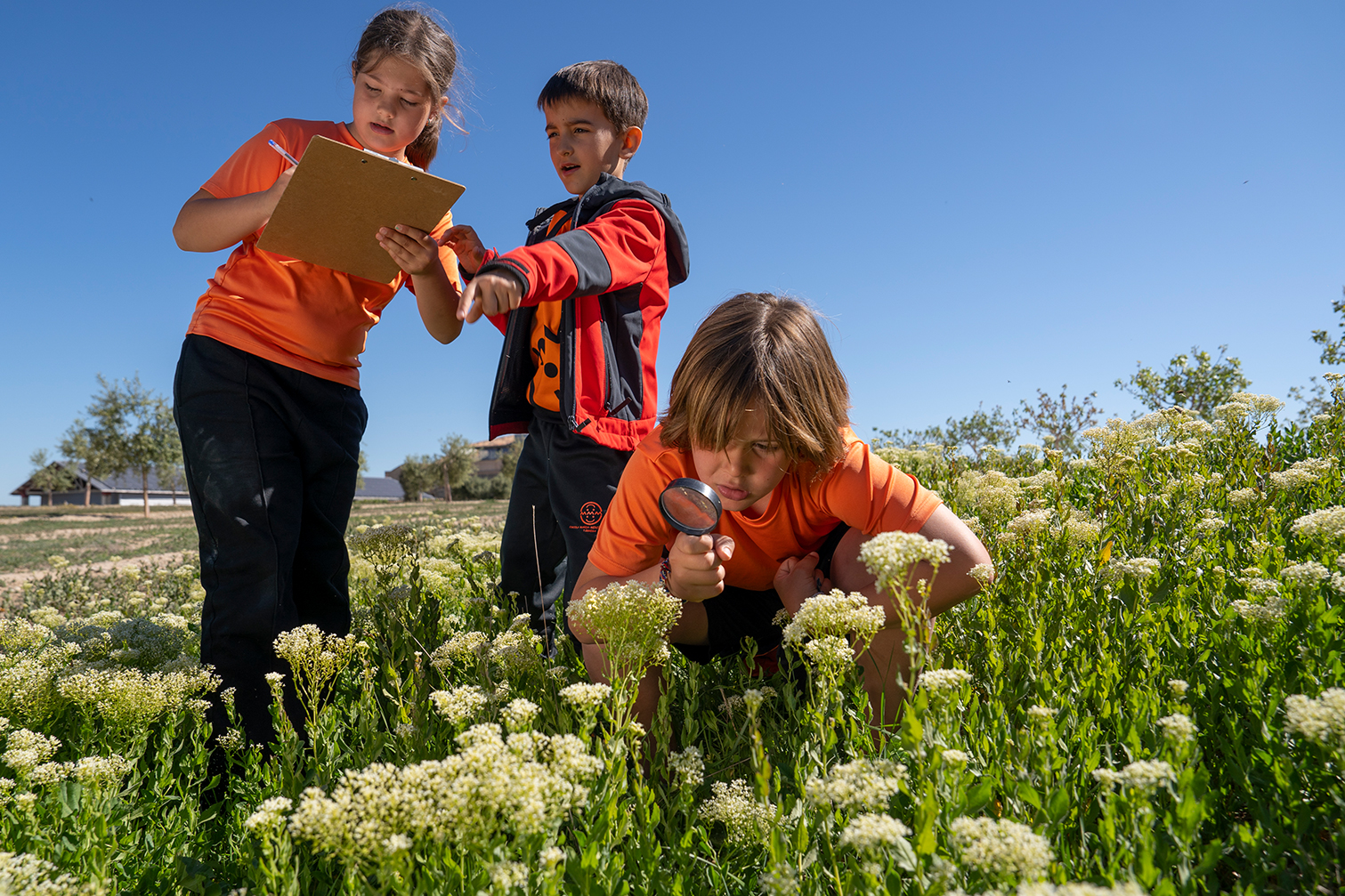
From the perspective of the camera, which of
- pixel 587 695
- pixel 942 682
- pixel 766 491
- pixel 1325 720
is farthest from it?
pixel 766 491

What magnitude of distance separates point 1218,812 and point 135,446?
173ft

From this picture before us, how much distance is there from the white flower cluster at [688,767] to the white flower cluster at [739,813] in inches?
2.3

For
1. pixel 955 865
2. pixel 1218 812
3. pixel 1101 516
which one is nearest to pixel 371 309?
pixel 955 865

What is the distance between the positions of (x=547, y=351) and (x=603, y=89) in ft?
3.95

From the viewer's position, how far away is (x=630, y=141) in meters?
3.35

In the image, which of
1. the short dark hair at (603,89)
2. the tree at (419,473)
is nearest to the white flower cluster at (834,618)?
the short dark hair at (603,89)

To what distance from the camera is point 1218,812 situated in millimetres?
1497

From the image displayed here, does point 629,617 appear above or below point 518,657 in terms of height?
above

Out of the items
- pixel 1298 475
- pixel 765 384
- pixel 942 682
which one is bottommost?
pixel 942 682

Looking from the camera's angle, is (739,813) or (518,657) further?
(518,657)

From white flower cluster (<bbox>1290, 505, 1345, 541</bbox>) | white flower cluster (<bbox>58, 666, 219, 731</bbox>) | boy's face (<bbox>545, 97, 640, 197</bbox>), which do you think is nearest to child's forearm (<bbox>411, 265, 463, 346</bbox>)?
boy's face (<bbox>545, 97, 640, 197</bbox>)

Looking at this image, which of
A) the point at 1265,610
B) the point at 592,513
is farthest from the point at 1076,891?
the point at 592,513

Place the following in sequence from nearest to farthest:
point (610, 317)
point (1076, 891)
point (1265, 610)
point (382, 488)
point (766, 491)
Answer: point (1076, 891) < point (1265, 610) < point (766, 491) < point (610, 317) < point (382, 488)

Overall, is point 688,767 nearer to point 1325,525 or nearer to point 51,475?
point 1325,525
